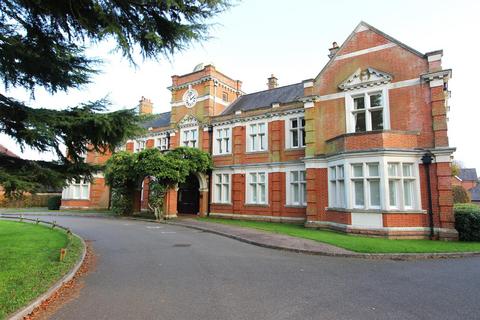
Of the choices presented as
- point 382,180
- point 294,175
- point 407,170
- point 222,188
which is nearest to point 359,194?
point 382,180

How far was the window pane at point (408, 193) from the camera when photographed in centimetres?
1374

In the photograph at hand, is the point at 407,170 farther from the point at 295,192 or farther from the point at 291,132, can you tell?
the point at 291,132

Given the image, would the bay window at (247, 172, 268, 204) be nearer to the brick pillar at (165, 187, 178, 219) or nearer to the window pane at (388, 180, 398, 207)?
the brick pillar at (165, 187, 178, 219)

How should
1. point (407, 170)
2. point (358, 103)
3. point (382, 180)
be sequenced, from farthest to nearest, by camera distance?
point (358, 103) → point (407, 170) → point (382, 180)

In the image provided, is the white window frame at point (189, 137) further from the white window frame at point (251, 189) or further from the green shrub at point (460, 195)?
the green shrub at point (460, 195)

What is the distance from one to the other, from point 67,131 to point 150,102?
33.2 m

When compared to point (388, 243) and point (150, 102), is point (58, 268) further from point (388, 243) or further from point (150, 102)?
point (150, 102)

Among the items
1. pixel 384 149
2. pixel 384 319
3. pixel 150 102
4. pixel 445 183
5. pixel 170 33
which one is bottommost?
pixel 384 319

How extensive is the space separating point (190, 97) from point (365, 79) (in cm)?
1518

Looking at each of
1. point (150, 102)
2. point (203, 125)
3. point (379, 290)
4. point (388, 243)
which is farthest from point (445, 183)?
point (150, 102)

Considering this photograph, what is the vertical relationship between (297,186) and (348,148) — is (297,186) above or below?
below

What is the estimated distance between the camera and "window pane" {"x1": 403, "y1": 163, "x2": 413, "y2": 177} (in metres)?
13.9

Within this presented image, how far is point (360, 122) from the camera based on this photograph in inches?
629

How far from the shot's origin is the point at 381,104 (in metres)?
15.4
